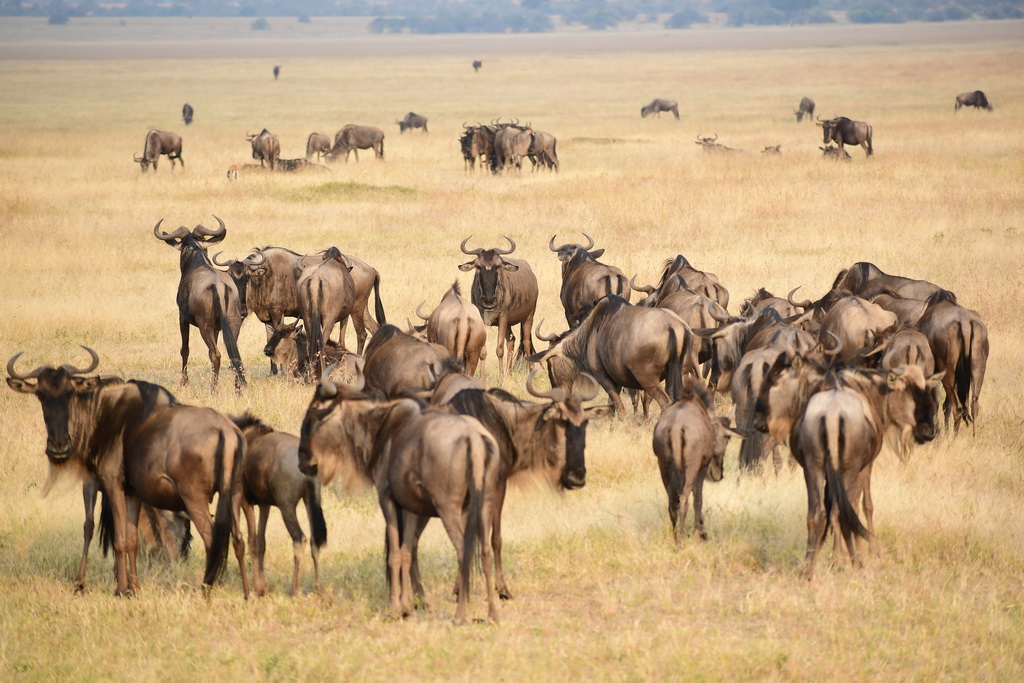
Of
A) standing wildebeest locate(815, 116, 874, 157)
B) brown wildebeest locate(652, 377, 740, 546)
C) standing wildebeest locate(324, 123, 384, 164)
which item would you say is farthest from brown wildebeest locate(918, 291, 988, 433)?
standing wildebeest locate(324, 123, 384, 164)

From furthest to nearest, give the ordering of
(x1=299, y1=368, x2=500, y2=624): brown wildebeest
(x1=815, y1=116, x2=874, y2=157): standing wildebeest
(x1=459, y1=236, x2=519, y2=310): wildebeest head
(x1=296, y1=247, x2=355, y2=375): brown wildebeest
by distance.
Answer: (x1=815, y1=116, x2=874, y2=157): standing wildebeest → (x1=459, y1=236, x2=519, y2=310): wildebeest head → (x1=296, y1=247, x2=355, y2=375): brown wildebeest → (x1=299, y1=368, x2=500, y2=624): brown wildebeest

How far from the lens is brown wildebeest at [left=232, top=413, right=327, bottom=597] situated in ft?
24.2

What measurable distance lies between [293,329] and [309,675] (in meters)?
7.62

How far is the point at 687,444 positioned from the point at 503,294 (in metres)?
6.15

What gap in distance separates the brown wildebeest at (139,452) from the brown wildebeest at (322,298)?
5.32 metres

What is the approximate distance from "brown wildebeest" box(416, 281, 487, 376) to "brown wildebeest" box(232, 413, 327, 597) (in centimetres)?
368

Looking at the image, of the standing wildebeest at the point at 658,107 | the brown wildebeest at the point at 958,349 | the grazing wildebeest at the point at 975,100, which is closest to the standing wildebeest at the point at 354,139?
the standing wildebeest at the point at 658,107

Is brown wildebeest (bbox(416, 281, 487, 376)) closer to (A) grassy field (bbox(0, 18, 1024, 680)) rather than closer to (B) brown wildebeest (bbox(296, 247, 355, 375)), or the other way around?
(A) grassy field (bbox(0, 18, 1024, 680))

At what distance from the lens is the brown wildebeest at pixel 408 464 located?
21.3 feet

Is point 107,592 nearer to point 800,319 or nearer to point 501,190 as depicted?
point 800,319

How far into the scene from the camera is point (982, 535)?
823 cm

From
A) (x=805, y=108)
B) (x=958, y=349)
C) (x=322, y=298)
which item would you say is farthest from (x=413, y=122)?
(x=958, y=349)

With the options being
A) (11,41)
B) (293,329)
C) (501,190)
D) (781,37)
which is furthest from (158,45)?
(293,329)

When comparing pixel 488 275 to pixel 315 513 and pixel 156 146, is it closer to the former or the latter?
pixel 315 513
